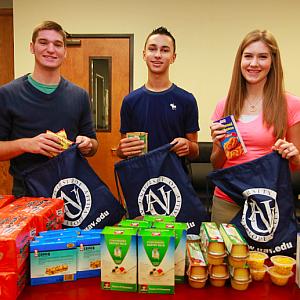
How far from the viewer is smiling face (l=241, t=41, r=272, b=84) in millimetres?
1563

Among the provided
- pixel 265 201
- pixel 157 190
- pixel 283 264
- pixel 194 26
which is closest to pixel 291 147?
pixel 265 201

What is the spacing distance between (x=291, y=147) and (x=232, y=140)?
0.25 m

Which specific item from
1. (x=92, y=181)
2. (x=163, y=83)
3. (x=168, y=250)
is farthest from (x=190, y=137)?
(x=168, y=250)

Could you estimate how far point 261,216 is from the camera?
1324 millimetres

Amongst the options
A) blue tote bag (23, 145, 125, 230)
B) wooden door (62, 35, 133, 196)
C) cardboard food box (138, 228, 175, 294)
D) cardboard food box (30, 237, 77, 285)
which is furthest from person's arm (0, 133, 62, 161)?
wooden door (62, 35, 133, 196)

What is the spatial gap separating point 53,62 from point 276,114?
41.8 inches

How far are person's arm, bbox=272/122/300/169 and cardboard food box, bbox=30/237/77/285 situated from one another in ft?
2.77

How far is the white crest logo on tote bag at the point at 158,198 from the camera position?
1490 mm

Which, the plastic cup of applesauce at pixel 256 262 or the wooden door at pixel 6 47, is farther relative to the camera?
the wooden door at pixel 6 47

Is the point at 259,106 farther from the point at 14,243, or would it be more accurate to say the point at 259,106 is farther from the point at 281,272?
the point at 14,243

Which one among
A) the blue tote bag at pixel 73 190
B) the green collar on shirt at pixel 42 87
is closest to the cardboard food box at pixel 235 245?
the blue tote bag at pixel 73 190

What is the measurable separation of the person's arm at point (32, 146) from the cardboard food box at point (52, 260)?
0.50 meters

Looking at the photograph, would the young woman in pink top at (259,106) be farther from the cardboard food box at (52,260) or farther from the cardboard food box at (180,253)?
the cardboard food box at (52,260)

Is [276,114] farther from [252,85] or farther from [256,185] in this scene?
[256,185]
